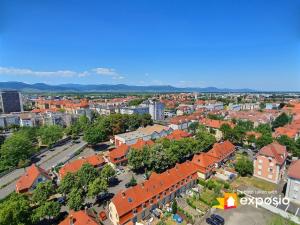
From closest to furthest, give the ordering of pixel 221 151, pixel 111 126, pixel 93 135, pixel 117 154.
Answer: pixel 221 151
pixel 117 154
pixel 93 135
pixel 111 126

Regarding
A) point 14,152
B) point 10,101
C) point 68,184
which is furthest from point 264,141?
point 10,101

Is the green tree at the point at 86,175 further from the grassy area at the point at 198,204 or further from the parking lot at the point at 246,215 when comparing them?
the parking lot at the point at 246,215

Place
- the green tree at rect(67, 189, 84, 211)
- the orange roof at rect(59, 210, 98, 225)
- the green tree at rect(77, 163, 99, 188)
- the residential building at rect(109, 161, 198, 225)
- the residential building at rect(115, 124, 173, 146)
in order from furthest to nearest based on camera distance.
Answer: the residential building at rect(115, 124, 173, 146)
the green tree at rect(77, 163, 99, 188)
the green tree at rect(67, 189, 84, 211)
the residential building at rect(109, 161, 198, 225)
the orange roof at rect(59, 210, 98, 225)

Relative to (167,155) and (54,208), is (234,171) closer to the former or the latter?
(167,155)

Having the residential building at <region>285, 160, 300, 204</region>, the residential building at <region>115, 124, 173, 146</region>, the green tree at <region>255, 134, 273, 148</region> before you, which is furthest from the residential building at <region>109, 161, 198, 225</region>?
the green tree at <region>255, 134, 273, 148</region>

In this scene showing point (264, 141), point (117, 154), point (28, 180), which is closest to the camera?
point (28, 180)

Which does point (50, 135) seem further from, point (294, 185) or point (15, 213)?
point (294, 185)

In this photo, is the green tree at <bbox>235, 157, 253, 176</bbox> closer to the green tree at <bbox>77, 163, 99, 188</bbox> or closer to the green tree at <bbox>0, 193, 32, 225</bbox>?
the green tree at <bbox>77, 163, 99, 188</bbox>
